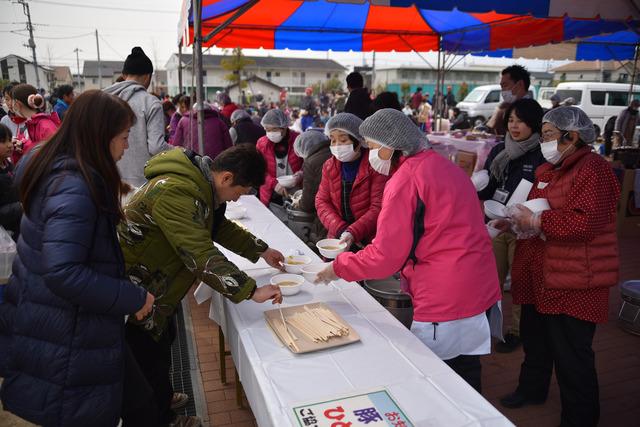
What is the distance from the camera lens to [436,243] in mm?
1699

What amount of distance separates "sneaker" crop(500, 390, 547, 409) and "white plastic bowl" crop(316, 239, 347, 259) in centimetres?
132

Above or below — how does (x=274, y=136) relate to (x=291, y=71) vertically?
below

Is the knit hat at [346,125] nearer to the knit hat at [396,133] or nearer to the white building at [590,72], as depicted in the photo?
the knit hat at [396,133]

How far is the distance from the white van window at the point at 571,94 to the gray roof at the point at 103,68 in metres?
55.0

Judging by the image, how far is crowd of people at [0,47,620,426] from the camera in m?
1.32

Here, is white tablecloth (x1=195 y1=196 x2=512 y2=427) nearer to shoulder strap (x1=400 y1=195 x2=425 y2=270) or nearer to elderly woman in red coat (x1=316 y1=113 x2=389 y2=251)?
shoulder strap (x1=400 y1=195 x2=425 y2=270)

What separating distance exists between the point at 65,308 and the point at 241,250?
3.39 ft

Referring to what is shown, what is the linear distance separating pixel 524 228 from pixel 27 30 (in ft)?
109

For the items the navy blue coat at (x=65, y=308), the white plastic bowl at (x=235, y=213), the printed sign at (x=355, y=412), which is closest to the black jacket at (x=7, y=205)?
the white plastic bowl at (x=235, y=213)

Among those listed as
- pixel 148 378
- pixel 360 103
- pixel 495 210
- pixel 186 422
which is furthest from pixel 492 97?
pixel 148 378

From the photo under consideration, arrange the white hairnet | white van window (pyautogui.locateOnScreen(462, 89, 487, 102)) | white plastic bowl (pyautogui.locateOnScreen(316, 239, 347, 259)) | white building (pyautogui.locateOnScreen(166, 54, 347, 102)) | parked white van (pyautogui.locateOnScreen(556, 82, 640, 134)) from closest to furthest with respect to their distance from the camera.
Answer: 1. the white hairnet
2. white plastic bowl (pyautogui.locateOnScreen(316, 239, 347, 259))
3. parked white van (pyautogui.locateOnScreen(556, 82, 640, 134))
4. white van window (pyautogui.locateOnScreen(462, 89, 487, 102))
5. white building (pyautogui.locateOnScreen(166, 54, 347, 102))

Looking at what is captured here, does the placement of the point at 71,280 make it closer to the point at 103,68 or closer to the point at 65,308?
the point at 65,308

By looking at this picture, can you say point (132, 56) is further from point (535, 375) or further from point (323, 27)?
point (323, 27)

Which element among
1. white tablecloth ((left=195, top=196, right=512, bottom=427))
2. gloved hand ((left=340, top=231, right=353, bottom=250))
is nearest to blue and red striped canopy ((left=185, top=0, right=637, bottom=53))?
gloved hand ((left=340, top=231, right=353, bottom=250))
